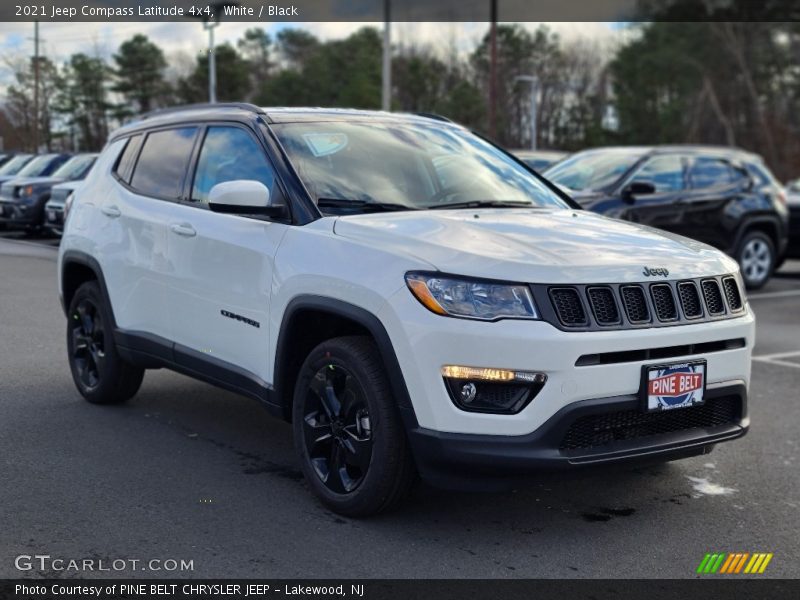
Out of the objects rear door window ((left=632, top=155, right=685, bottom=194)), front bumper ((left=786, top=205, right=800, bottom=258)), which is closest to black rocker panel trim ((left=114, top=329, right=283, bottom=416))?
rear door window ((left=632, top=155, right=685, bottom=194))

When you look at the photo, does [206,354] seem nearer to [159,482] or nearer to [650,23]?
[159,482]

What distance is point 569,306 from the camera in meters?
3.83

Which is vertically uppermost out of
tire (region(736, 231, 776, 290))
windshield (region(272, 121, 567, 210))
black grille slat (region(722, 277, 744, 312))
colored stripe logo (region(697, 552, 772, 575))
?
windshield (region(272, 121, 567, 210))

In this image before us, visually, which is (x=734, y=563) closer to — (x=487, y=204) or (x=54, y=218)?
(x=487, y=204)

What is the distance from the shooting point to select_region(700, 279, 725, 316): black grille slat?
13.9ft

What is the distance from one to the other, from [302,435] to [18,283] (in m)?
8.41

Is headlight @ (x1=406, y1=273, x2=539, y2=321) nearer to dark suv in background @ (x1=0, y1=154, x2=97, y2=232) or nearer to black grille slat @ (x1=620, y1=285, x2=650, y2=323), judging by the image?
black grille slat @ (x1=620, y1=285, x2=650, y2=323)

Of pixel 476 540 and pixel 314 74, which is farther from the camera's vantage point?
pixel 314 74

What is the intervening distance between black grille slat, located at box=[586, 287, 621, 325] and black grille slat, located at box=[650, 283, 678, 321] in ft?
0.66

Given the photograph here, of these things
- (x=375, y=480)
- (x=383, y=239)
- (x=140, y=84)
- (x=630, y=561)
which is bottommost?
(x=630, y=561)

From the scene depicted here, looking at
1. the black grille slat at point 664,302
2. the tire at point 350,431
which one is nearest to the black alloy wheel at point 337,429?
the tire at point 350,431

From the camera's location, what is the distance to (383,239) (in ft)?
13.7

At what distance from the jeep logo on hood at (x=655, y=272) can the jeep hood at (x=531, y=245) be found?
0.02m

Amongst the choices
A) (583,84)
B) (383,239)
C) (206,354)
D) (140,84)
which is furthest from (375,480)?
(583,84)
